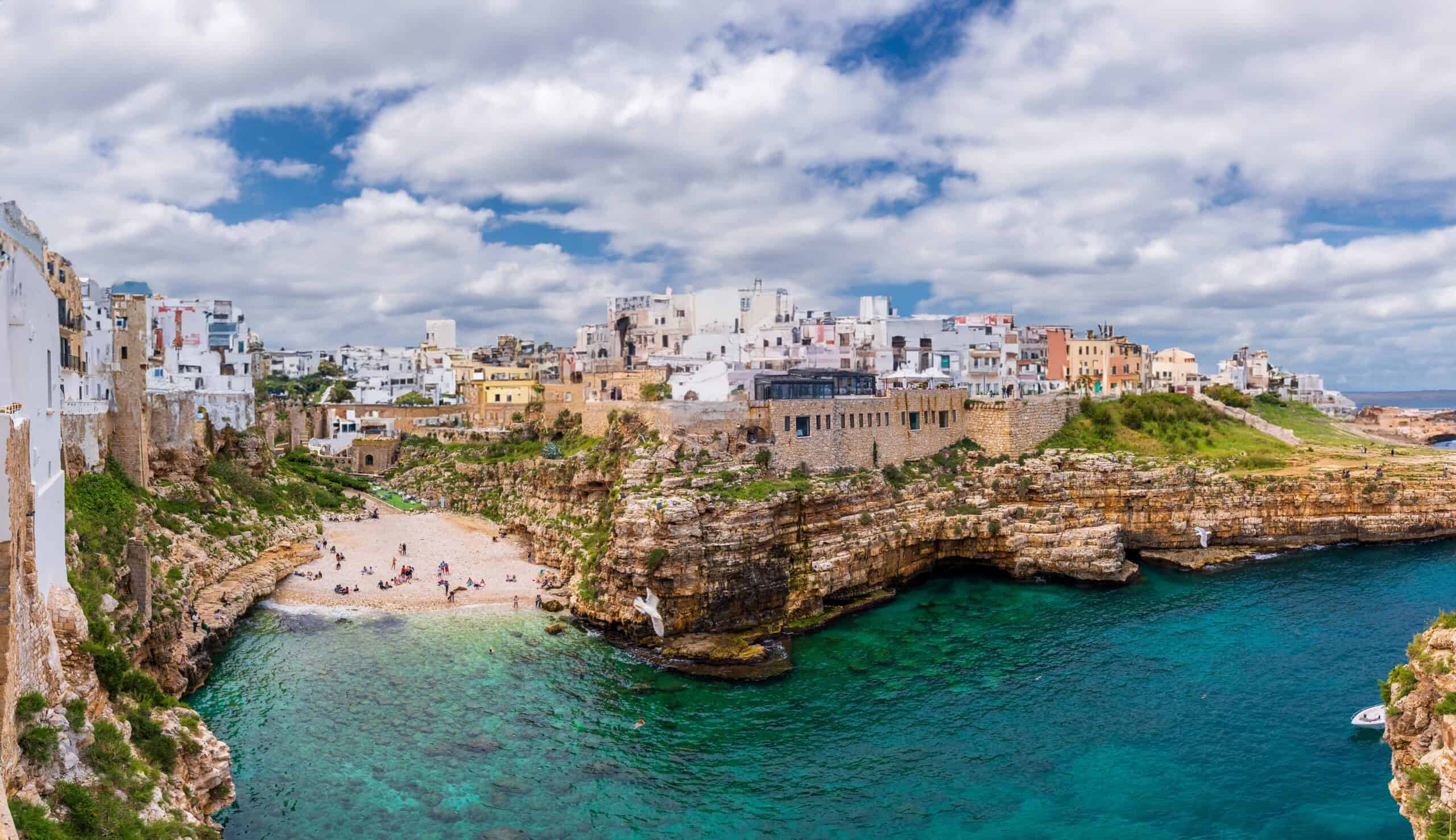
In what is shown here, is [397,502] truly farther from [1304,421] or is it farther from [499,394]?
[1304,421]

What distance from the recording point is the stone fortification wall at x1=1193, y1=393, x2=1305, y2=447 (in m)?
64.9

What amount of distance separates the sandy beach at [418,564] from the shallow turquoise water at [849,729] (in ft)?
6.69

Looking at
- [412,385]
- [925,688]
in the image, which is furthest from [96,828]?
[412,385]

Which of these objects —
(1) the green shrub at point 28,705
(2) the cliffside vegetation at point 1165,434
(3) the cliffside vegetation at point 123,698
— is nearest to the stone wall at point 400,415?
(3) the cliffside vegetation at point 123,698

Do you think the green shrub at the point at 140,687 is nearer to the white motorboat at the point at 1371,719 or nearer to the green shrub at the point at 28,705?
the green shrub at the point at 28,705

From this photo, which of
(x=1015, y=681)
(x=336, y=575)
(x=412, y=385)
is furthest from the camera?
(x=412, y=385)

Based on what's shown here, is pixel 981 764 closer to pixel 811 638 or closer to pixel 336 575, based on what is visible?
pixel 811 638

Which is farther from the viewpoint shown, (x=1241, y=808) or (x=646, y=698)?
(x=646, y=698)

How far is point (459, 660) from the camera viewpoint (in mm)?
32125

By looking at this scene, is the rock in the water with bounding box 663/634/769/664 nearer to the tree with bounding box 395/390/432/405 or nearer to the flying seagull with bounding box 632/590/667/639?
the flying seagull with bounding box 632/590/667/639

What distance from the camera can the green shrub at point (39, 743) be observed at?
14703 mm

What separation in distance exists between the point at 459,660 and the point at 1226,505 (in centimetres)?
4015

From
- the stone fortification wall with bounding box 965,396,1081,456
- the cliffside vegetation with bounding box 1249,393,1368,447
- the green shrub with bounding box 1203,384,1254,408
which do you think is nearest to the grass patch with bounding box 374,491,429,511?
the stone fortification wall with bounding box 965,396,1081,456

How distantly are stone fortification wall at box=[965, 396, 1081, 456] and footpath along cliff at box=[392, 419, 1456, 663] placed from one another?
4.13ft
